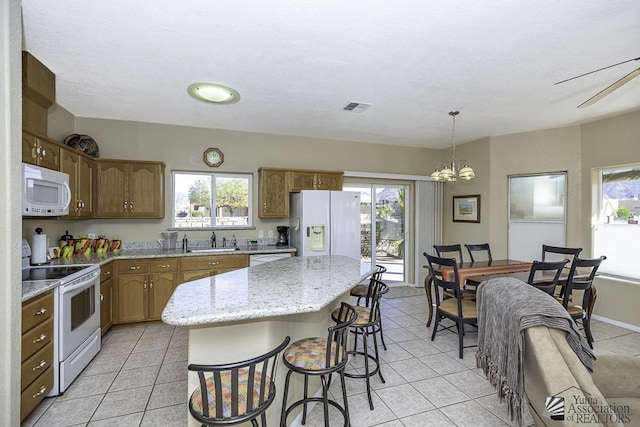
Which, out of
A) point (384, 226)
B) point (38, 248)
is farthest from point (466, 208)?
point (38, 248)

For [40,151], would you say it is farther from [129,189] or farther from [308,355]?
[308,355]

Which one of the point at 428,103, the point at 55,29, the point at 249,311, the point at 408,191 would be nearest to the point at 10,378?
the point at 249,311

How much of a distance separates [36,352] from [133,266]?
167 cm

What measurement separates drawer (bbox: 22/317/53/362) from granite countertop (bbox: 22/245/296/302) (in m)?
0.26

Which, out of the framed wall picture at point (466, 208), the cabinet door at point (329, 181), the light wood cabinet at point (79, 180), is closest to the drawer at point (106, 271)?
the light wood cabinet at point (79, 180)

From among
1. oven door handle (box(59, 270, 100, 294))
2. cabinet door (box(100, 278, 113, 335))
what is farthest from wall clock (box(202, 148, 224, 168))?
oven door handle (box(59, 270, 100, 294))

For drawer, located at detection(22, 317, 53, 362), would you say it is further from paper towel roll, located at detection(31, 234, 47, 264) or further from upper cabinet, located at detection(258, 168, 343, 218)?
upper cabinet, located at detection(258, 168, 343, 218)

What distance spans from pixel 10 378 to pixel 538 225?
602 centimetres

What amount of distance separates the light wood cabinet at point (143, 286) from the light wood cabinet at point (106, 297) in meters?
0.10

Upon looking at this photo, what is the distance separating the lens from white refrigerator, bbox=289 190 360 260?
4.52 meters

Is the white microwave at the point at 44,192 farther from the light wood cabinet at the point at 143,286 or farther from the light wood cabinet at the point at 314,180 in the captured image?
the light wood cabinet at the point at 314,180

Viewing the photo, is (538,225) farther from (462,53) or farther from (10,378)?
(10,378)

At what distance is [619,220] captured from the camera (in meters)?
4.05

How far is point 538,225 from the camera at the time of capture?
4.74 meters
